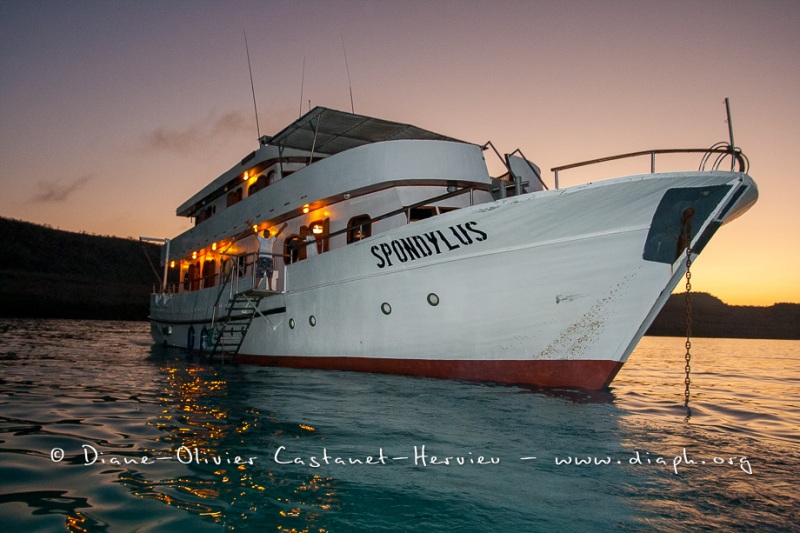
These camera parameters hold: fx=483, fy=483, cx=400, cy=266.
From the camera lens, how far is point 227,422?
5363mm

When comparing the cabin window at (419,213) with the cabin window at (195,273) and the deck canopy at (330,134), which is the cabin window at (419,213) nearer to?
the deck canopy at (330,134)

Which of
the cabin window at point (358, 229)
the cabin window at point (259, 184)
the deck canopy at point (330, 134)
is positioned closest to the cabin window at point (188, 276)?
the cabin window at point (259, 184)

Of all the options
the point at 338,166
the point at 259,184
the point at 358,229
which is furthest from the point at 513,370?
the point at 259,184

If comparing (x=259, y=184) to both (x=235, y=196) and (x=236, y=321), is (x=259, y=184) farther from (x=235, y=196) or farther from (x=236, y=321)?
(x=236, y=321)

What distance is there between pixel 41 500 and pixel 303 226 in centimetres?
1007

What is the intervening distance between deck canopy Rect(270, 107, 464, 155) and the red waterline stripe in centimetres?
559

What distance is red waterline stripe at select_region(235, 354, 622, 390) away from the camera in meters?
7.75

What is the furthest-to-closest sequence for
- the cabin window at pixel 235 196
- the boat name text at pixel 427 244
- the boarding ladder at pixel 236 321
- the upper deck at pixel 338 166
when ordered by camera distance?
the cabin window at pixel 235 196 < the boarding ladder at pixel 236 321 < the upper deck at pixel 338 166 < the boat name text at pixel 427 244

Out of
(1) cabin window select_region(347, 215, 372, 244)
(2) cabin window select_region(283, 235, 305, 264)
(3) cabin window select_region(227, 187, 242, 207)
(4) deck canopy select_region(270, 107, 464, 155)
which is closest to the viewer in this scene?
(1) cabin window select_region(347, 215, 372, 244)

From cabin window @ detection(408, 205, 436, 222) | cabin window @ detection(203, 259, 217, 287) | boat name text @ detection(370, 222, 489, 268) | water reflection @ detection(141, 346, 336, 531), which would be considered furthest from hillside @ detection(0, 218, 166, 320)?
water reflection @ detection(141, 346, 336, 531)

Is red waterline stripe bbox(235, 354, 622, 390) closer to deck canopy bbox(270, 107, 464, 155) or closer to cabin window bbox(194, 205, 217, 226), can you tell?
deck canopy bbox(270, 107, 464, 155)

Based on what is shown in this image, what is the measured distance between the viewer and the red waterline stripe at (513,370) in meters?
7.75

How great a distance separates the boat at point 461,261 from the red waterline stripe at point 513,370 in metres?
0.02

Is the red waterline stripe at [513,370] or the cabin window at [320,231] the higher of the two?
the cabin window at [320,231]
